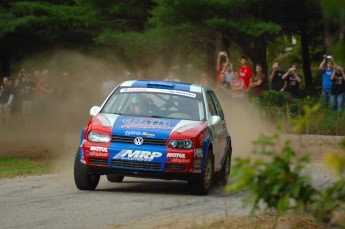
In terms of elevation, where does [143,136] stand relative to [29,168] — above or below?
above

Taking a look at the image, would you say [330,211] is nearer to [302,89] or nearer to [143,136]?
[143,136]

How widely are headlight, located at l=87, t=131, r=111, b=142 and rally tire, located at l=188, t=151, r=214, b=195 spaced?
4.44ft

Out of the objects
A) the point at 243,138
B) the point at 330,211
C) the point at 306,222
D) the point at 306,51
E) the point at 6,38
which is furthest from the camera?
the point at 6,38

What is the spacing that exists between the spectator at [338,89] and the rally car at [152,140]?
12317 millimetres

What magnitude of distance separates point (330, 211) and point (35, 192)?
28.2 ft

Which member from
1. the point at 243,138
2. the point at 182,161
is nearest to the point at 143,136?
the point at 182,161

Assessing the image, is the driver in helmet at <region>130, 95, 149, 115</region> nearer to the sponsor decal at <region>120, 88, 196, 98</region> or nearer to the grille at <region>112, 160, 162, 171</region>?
the sponsor decal at <region>120, 88, 196, 98</region>

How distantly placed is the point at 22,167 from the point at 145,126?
7.65 meters

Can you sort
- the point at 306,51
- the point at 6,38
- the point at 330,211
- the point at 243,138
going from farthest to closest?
the point at 6,38, the point at 306,51, the point at 243,138, the point at 330,211

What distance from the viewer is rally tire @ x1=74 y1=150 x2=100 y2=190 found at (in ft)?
46.0

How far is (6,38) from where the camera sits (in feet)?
145

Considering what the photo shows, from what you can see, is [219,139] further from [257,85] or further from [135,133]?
→ [257,85]

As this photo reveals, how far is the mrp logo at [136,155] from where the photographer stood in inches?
536

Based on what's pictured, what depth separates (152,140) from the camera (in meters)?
13.7
